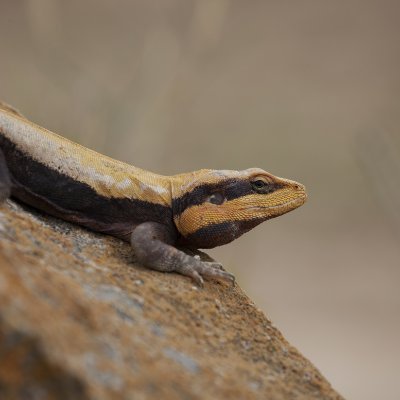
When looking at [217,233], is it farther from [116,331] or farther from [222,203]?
[116,331]

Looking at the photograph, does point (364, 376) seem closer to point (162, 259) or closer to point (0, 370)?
point (162, 259)

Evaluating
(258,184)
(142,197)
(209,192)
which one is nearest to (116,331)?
(142,197)

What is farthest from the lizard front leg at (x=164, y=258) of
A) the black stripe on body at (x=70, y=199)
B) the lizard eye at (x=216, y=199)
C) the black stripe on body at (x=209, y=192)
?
the lizard eye at (x=216, y=199)

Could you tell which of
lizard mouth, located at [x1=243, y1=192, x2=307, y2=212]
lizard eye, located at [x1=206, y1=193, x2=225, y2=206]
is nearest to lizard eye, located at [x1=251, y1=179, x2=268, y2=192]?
lizard mouth, located at [x1=243, y1=192, x2=307, y2=212]

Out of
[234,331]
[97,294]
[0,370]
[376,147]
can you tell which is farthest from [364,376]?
[0,370]

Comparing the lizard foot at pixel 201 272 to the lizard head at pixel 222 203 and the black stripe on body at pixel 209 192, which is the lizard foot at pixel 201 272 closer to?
the lizard head at pixel 222 203
